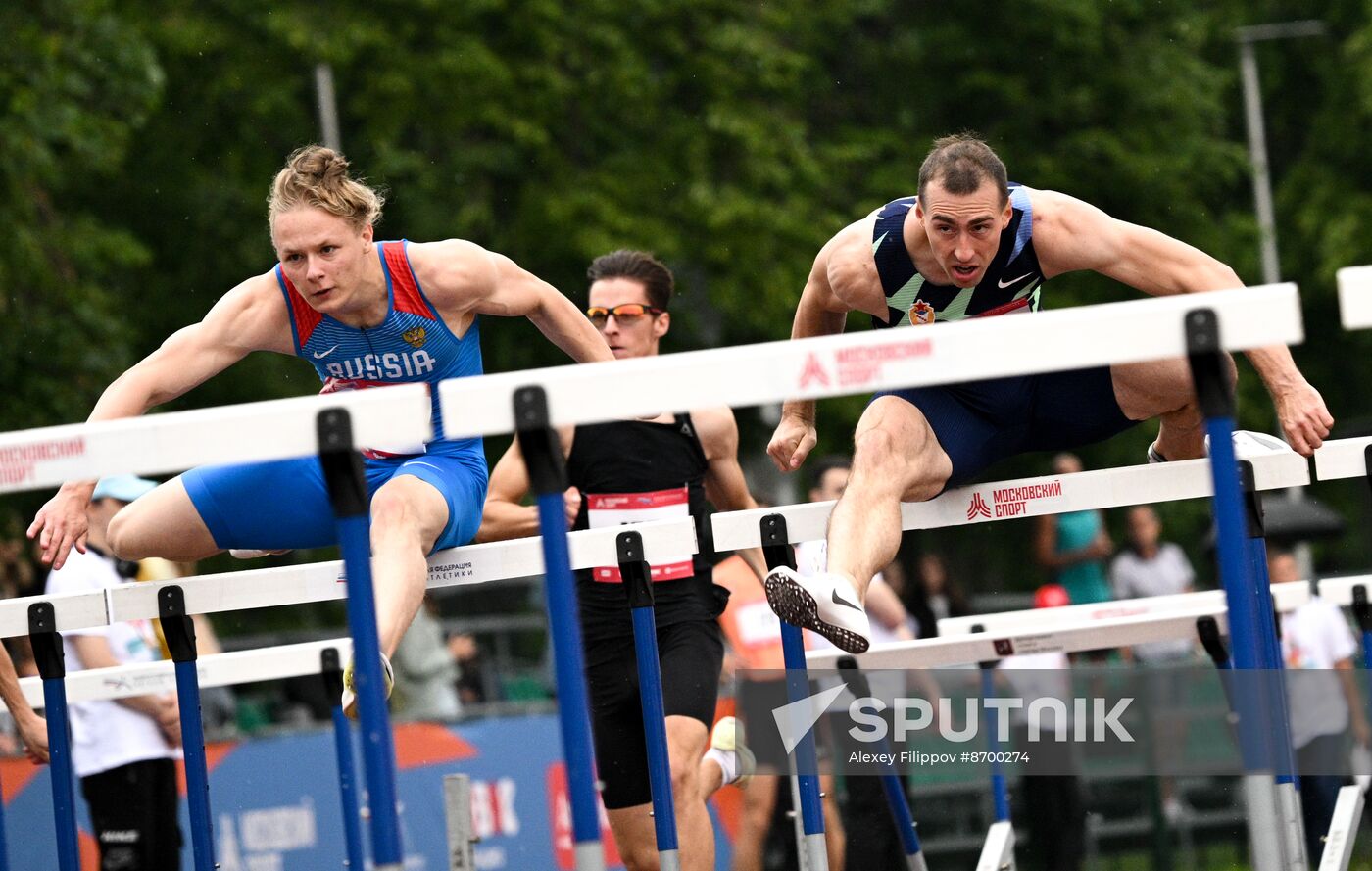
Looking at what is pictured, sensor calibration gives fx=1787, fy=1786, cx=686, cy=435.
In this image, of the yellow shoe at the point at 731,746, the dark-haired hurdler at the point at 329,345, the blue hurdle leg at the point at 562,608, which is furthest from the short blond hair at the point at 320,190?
the yellow shoe at the point at 731,746

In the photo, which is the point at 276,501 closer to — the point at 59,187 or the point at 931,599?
the point at 931,599

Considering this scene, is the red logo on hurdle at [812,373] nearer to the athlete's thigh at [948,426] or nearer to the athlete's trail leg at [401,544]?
the athlete's trail leg at [401,544]

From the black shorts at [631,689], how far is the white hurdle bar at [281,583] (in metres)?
1.22

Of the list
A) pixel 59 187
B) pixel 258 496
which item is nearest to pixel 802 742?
pixel 258 496

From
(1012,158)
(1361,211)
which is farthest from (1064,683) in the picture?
(1361,211)

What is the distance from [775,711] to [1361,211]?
14.7 meters

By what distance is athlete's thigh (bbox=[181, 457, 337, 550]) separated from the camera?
4727 mm

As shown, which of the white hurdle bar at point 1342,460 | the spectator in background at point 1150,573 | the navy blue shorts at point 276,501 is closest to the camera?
the navy blue shorts at point 276,501

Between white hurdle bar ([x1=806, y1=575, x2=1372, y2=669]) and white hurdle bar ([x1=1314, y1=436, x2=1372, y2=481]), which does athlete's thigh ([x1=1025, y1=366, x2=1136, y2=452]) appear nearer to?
white hurdle bar ([x1=1314, y1=436, x2=1372, y2=481])

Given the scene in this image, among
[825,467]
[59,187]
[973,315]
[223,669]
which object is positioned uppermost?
[59,187]

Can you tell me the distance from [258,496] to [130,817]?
3.06m

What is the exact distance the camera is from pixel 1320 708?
9.22 metres

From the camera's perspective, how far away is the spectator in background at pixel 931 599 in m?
10.3

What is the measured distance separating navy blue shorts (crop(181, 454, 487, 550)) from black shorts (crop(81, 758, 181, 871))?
2.78 meters
